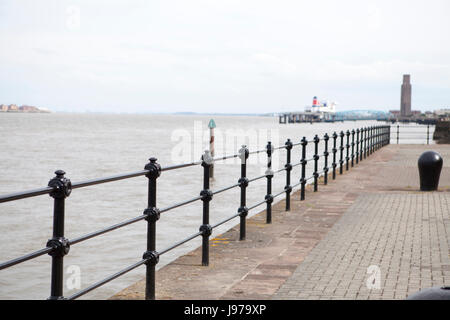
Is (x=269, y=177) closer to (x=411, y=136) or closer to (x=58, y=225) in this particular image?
(x=58, y=225)

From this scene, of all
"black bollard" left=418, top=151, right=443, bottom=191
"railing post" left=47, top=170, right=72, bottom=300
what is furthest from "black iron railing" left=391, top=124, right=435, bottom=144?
"railing post" left=47, top=170, right=72, bottom=300

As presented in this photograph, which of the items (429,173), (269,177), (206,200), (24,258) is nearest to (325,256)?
(206,200)

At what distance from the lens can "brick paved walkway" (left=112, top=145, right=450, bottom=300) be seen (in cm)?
557

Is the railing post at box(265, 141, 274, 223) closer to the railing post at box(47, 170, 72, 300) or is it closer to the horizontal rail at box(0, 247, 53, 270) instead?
the railing post at box(47, 170, 72, 300)

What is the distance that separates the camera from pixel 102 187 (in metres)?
21.0

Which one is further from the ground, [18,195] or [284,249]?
[18,195]

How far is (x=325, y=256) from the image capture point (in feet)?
22.8

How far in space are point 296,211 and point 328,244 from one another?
291cm

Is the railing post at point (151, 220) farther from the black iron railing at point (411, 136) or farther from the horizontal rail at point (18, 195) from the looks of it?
the black iron railing at point (411, 136)

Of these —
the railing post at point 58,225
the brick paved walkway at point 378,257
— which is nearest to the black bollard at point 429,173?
the brick paved walkway at point 378,257

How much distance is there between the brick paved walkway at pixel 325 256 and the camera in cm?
557

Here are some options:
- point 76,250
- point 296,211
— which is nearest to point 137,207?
point 76,250
